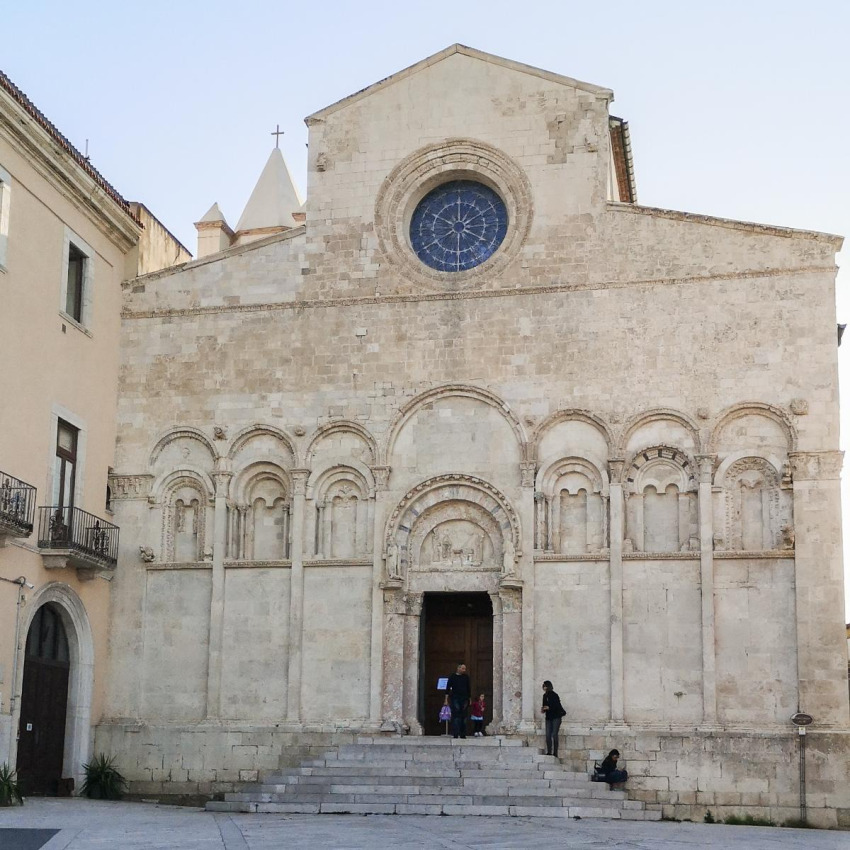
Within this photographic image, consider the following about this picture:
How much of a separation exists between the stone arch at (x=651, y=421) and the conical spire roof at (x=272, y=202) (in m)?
15.9

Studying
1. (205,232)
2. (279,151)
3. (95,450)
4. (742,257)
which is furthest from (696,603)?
(279,151)

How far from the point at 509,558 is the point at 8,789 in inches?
334

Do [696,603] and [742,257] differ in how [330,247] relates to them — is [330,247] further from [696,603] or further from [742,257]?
[696,603]

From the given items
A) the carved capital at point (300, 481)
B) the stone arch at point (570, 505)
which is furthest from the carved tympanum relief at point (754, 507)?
the carved capital at point (300, 481)

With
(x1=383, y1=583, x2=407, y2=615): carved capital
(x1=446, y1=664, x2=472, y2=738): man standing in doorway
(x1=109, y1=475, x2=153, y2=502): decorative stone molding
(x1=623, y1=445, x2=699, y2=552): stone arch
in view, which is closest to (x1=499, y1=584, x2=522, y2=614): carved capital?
(x1=446, y1=664, x2=472, y2=738): man standing in doorway

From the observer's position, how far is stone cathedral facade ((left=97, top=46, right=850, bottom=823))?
2177 centimetres

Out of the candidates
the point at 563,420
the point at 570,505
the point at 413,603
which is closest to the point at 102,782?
the point at 413,603

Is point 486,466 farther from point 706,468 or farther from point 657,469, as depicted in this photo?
point 706,468

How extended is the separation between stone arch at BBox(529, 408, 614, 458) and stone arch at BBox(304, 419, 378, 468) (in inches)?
110

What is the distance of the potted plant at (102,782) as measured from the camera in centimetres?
2305

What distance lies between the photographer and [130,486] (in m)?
24.7

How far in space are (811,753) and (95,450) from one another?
42.1 ft

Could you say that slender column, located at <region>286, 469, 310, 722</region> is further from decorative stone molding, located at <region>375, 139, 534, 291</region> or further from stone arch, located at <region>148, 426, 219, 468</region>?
decorative stone molding, located at <region>375, 139, 534, 291</region>

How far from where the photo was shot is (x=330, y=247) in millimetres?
24766
